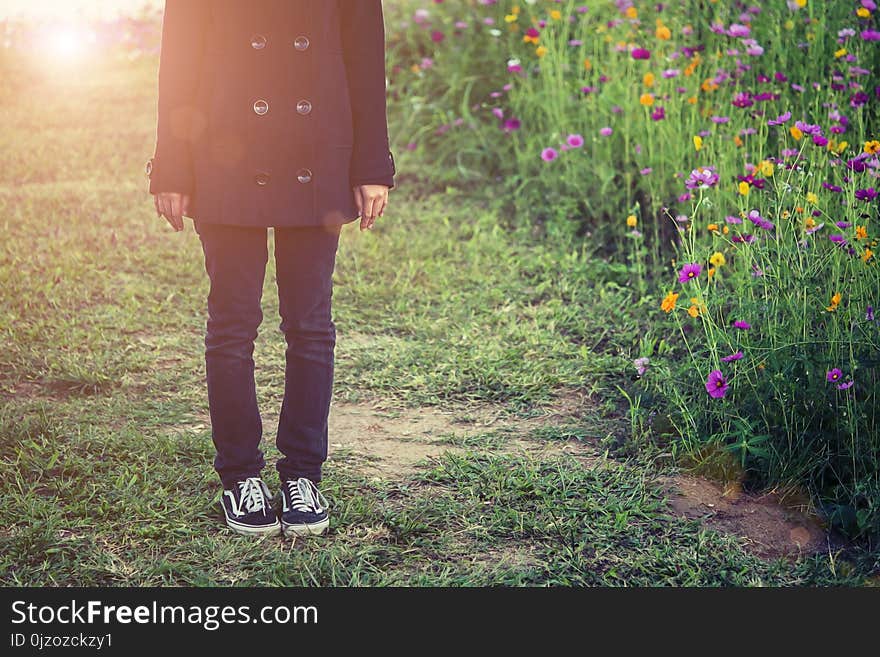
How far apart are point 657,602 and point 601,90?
3220mm

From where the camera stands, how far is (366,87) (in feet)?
8.14

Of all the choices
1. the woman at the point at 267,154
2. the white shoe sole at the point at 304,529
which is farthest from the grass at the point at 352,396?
the woman at the point at 267,154

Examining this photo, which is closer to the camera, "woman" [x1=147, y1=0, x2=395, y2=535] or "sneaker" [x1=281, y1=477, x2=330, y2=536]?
"woman" [x1=147, y1=0, x2=395, y2=535]

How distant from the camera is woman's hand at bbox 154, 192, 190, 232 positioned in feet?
7.97

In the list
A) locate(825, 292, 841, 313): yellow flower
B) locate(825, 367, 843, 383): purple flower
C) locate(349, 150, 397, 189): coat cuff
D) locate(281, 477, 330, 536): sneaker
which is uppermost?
locate(349, 150, 397, 189): coat cuff

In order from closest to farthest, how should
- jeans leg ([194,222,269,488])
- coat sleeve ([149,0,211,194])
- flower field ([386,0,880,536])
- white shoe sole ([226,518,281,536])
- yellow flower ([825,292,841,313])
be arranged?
coat sleeve ([149,0,211,194]) → jeans leg ([194,222,269,488]) → white shoe sole ([226,518,281,536]) → yellow flower ([825,292,841,313]) → flower field ([386,0,880,536])

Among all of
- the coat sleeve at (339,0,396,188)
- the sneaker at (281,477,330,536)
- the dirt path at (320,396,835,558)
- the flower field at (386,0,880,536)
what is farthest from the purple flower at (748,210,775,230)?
the sneaker at (281,477,330,536)

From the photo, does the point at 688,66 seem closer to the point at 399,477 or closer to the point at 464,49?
the point at 464,49

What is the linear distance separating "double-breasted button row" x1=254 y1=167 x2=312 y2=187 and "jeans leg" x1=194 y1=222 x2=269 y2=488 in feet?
0.34

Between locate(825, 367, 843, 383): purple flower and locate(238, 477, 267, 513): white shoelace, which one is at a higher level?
locate(825, 367, 843, 383): purple flower

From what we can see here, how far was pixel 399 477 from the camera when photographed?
300 centimetres

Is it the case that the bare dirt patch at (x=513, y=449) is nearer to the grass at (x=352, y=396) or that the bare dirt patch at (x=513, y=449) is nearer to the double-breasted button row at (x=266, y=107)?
the grass at (x=352, y=396)

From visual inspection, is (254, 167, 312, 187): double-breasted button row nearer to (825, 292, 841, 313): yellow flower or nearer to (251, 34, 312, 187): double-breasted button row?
(251, 34, 312, 187): double-breasted button row

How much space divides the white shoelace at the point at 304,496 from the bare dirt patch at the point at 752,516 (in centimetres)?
90
